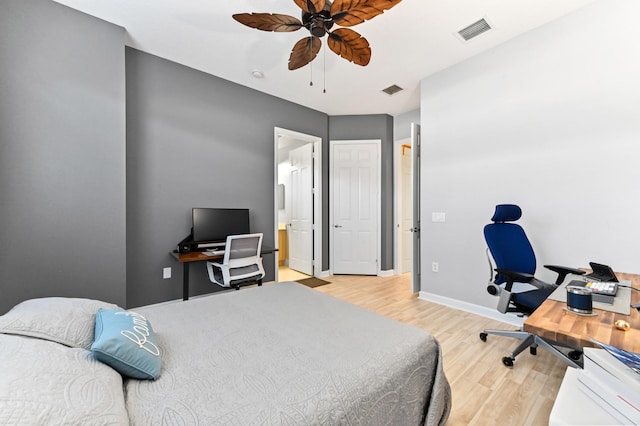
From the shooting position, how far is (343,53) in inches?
81.0

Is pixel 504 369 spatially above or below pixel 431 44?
below

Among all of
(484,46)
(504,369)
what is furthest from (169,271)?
(484,46)

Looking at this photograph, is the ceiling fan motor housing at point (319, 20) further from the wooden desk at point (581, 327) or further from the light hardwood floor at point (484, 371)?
the light hardwood floor at point (484, 371)

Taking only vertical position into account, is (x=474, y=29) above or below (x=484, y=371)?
above

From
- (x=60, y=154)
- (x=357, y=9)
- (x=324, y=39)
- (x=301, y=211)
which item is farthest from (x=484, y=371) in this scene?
(x=60, y=154)

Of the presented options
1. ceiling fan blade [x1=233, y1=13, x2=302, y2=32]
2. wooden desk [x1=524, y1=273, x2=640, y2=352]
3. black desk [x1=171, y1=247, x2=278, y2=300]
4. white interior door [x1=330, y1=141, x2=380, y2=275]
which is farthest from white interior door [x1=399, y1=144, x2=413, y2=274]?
wooden desk [x1=524, y1=273, x2=640, y2=352]

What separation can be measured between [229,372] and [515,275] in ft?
6.87

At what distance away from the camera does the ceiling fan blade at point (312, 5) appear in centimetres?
159

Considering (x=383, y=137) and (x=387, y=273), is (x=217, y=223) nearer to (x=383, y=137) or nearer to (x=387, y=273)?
(x=387, y=273)

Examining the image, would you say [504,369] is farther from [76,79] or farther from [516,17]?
[76,79]

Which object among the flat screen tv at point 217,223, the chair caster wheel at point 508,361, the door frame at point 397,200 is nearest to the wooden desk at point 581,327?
the chair caster wheel at point 508,361

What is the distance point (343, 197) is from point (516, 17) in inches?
122

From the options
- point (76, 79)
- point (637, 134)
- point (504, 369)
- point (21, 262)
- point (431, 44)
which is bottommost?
point (504, 369)

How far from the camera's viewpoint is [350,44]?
1.94 metres
